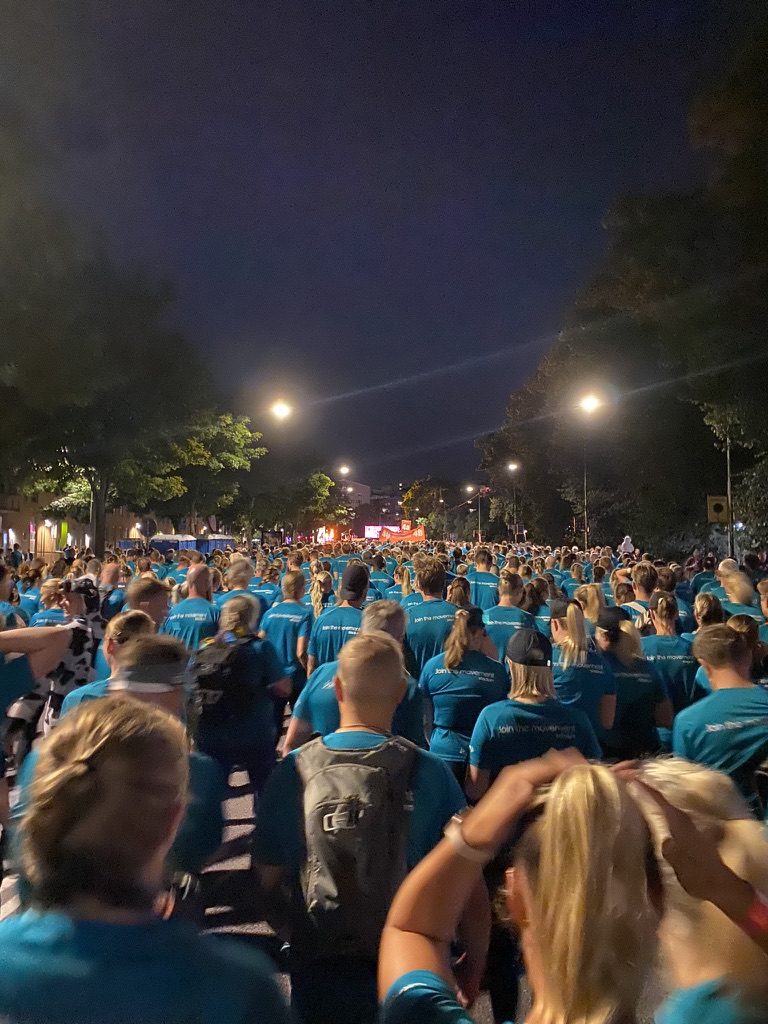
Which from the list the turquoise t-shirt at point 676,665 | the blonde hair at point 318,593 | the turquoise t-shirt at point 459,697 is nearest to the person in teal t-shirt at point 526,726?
the turquoise t-shirt at point 459,697

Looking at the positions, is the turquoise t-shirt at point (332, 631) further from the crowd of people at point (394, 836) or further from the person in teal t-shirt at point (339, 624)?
the crowd of people at point (394, 836)

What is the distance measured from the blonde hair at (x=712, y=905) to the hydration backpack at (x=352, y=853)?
99cm

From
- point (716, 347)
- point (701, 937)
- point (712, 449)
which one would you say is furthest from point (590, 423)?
point (701, 937)

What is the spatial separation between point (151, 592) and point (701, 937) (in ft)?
15.4

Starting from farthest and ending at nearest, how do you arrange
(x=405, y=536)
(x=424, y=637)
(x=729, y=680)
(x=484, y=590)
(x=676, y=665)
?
(x=405, y=536) < (x=484, y=590) < (x=424, y=637) < (x=676, y=665) < (x=729, y=680)

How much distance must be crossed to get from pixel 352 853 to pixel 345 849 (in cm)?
3

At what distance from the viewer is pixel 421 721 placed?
4367 millimetres

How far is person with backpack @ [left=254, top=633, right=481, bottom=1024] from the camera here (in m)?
2.49

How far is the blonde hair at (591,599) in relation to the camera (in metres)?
6.65

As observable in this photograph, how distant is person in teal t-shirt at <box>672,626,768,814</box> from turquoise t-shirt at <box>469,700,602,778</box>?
0.50 meters

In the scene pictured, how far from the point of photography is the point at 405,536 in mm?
35156

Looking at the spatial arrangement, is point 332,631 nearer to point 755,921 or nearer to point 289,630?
point 289,630

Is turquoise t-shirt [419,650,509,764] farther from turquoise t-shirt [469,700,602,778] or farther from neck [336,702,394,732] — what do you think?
neck [336,702,394,732]

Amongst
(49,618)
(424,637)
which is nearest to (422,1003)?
(424,637)
